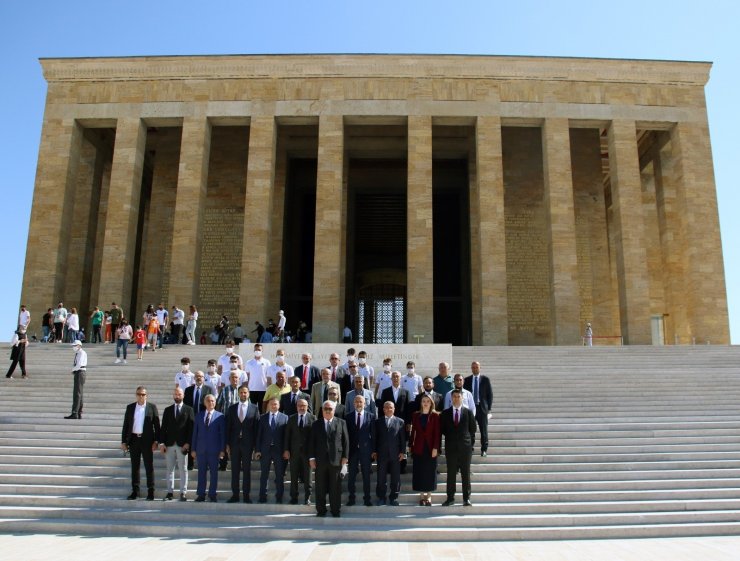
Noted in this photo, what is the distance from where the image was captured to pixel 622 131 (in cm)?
2300

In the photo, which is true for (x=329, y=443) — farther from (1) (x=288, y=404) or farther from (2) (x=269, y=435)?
(1) (x=288, y=404)

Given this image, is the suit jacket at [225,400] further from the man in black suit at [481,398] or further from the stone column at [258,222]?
the stone column at [258,222]

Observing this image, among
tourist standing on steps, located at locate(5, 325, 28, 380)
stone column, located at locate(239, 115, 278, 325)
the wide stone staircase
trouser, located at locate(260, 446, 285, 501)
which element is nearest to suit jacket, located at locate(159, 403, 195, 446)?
the wide stone staircase

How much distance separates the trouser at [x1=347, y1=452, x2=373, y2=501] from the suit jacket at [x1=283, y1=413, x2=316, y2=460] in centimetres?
59

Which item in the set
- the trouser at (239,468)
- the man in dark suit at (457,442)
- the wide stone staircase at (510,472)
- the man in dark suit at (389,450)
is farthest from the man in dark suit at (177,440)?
the man in dark suit at (457,442)

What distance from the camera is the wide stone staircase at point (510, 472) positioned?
6938 mm

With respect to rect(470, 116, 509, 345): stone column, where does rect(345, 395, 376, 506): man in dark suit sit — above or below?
below

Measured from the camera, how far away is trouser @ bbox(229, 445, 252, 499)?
7570 millimetres

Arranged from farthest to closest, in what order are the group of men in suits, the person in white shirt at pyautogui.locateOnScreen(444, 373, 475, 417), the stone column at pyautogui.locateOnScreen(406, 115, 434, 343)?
the stone column at pyautogui.locateOnScreen(406, 115, 434, 343)
the person in white shirt at pyautogui.locateOnScreen(444, 373, 475, 417)
the group of men in suits

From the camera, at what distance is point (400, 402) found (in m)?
8.41

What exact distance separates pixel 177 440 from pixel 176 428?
0.15m

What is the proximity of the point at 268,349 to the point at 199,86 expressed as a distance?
14.3 m

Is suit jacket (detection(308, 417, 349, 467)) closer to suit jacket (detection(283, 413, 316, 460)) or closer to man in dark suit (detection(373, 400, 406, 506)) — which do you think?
suit jacket (detection(283, 413, 316, 460))

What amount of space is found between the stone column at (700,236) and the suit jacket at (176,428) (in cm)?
1926
